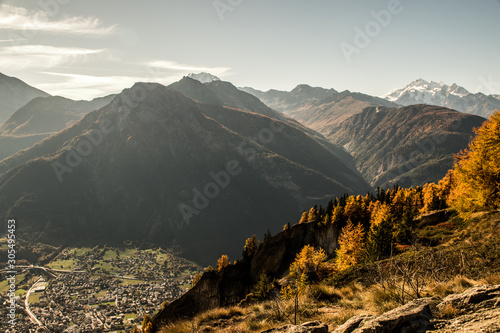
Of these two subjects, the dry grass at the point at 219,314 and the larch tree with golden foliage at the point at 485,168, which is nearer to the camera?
the dry grass at the point at 219,314

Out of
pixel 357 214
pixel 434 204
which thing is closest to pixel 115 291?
pixel 357 214

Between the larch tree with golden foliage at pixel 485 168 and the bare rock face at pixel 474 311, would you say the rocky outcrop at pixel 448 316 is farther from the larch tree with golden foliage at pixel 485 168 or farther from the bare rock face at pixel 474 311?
the larch tree with golden foliage at pixel 485 168

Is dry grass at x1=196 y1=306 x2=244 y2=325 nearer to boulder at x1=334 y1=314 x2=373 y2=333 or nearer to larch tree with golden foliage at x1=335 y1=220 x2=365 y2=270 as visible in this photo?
boulder at x1=334 y1=314 x2=373 y2=333

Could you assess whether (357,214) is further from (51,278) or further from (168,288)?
(51,278)

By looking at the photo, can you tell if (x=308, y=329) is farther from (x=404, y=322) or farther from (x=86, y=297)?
(x=86, y=297)

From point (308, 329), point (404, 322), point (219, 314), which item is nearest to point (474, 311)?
point (404, 322)

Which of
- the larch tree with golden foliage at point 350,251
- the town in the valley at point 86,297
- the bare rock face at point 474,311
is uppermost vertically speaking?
the bare rock face at point 474,311

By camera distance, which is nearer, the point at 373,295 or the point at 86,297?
the point at 373,295

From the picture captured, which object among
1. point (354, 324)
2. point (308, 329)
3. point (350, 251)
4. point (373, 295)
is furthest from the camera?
point (350, 251)

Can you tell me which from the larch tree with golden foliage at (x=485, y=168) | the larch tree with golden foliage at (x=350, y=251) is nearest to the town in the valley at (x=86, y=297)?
the larch tree with golden foliage at (x=350, y=251)
